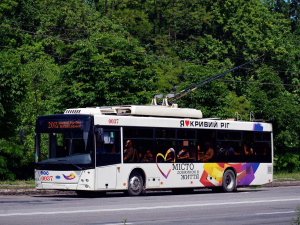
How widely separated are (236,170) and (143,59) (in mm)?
15947

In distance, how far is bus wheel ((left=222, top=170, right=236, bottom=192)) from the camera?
86.4 feet

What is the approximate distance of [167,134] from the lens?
2394 cm

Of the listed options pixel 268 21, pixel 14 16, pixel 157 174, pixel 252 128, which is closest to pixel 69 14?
pixel 14 16

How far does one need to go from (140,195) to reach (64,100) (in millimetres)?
17768

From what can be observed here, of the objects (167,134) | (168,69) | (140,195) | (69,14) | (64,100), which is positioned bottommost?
(140,195)

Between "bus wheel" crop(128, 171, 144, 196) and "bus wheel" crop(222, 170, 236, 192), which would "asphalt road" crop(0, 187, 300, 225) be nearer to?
"bus wheel" crop(128, 171, 144, 196)

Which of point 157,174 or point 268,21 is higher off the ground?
point 268,21

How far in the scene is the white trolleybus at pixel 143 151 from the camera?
21.2m

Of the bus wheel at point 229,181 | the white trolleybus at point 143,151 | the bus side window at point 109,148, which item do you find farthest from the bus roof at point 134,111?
the bus wheel at point 229,181

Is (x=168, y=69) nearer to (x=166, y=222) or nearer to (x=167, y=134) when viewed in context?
(x=167, y=134)

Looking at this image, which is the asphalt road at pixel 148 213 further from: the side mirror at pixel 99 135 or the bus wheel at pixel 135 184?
the bus wheel at pixel 135 184

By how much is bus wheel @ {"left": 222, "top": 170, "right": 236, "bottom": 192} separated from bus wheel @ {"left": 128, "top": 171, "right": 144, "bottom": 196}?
4.77m

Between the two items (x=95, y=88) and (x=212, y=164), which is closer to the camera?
(x=212, y=164)

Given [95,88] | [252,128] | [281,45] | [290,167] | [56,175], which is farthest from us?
[281,45]
